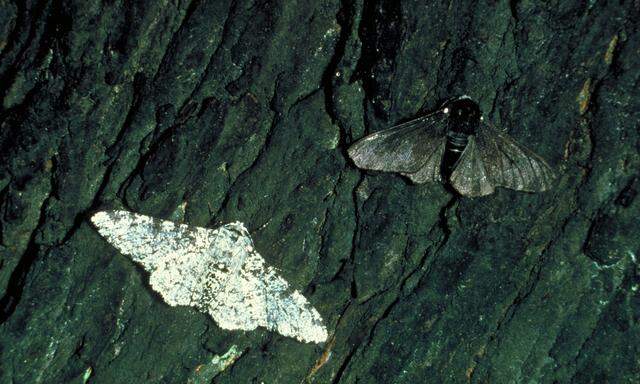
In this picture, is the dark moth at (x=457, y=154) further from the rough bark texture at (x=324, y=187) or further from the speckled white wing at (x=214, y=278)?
the speckled white wing at (x=214, y=278)

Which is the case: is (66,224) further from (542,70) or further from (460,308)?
(542,70)

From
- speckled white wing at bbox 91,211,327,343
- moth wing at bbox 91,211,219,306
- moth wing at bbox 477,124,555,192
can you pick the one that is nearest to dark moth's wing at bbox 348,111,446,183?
moth wing at bbox 477,124,555,192

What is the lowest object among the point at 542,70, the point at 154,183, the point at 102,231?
the point at 102,231

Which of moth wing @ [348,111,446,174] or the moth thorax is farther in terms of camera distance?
the moth thorax

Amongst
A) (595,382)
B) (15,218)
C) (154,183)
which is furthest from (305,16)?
(595,382)

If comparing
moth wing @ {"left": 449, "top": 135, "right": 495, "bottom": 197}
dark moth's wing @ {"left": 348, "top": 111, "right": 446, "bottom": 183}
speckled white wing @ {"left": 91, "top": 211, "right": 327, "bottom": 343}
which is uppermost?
dark moth's wing @ {"left": 348, "top": 111, "right": 446, "bottom": 183}

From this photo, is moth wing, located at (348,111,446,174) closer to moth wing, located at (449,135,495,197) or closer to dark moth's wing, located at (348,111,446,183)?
dark moth's wing, located at (348,111,446,183)

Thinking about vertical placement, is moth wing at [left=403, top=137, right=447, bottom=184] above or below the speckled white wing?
above

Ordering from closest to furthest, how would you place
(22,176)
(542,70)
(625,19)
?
(625,19) → (542,70) → (22,176)
